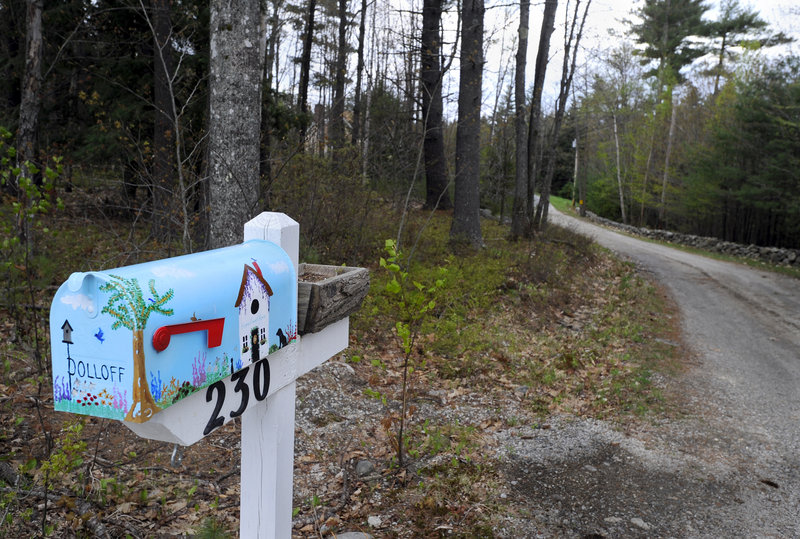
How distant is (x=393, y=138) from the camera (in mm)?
12617

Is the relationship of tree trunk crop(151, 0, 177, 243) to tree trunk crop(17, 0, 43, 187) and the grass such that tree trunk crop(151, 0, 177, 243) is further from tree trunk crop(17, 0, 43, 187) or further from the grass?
the grass

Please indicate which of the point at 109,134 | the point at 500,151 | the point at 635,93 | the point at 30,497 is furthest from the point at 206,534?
the point at 635,93

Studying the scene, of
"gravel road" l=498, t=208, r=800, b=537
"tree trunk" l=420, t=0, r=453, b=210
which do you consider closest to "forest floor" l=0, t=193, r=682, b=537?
"gravel road" l=498, t=208, r=800, b=537

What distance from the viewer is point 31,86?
7727 millimetres

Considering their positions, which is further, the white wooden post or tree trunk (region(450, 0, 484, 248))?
tree trunk (region(450, 0, 484, 248))

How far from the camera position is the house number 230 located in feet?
4.25

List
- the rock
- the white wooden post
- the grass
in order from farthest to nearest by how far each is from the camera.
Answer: the grass
the rock
the white wooden post

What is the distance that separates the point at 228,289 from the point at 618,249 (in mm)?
18686

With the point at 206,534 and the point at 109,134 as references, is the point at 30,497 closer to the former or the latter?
the point at 206,534

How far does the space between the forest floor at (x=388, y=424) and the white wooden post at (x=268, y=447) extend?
1.21 metres

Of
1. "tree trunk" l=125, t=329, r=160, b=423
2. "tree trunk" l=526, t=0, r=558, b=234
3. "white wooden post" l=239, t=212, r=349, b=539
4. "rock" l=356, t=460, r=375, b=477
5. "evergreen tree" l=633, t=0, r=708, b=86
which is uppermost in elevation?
"evergreen tree" l=633, t=0, r=708, b=86

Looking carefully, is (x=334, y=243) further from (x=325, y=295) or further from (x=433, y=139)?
(x=433, y=139)

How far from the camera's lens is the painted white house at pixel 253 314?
133 centimetres

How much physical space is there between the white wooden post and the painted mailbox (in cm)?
39
